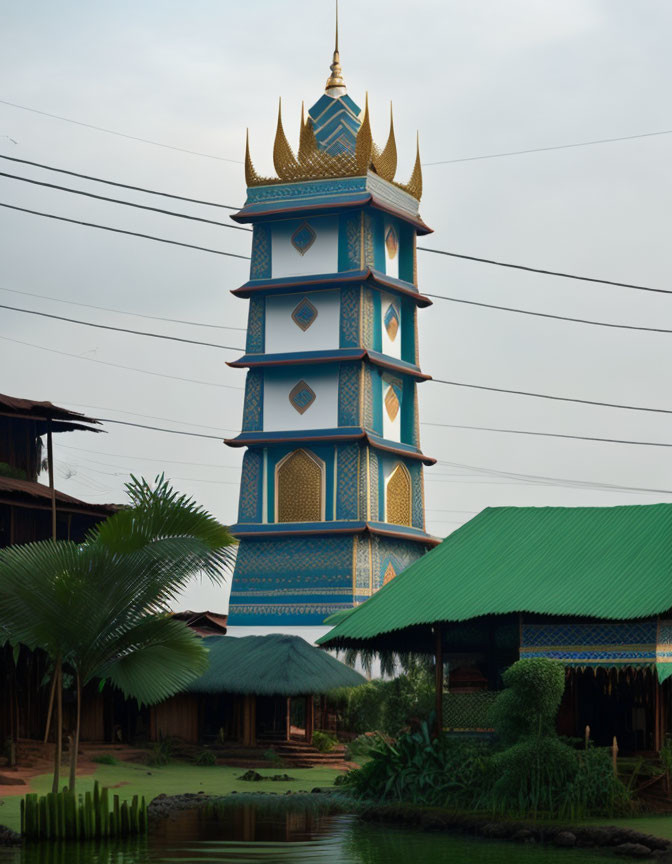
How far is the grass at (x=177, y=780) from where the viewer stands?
94.6 feet

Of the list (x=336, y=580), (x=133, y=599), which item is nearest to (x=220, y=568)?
(x=133, y=599)

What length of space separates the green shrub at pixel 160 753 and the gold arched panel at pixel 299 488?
1193cm

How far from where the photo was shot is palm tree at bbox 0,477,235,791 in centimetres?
2062

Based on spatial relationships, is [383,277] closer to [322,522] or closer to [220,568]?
[322,522]

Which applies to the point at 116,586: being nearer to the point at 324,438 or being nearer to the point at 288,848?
the point at 288,848

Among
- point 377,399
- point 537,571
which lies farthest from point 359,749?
point 537,571

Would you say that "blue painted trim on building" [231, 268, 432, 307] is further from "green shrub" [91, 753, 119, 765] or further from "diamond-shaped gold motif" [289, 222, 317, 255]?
"green shrub" [91, 753, 119, 765]

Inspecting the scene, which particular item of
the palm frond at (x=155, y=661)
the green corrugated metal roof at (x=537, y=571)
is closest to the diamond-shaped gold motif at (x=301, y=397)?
the green corrugated metal roof at (x=537, y=571)

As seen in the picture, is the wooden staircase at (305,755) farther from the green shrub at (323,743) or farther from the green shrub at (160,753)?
the green shrub at (160,753)

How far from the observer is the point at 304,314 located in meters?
49.8

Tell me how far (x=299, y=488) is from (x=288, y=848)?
29410mm

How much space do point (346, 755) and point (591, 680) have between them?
1215 centimetres

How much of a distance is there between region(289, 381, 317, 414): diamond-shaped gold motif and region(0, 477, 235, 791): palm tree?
91.2ft

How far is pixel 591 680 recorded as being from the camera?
91.1 ft
